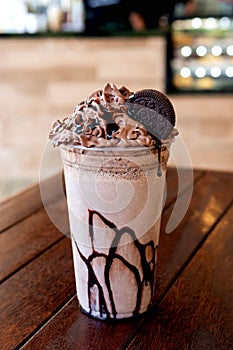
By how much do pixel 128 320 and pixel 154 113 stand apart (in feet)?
1.16

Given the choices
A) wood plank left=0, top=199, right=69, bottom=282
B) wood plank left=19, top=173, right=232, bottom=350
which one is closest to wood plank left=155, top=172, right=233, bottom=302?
wood plank left=19, top=173, right=232, bottom=350

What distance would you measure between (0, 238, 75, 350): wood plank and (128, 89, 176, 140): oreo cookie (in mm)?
362

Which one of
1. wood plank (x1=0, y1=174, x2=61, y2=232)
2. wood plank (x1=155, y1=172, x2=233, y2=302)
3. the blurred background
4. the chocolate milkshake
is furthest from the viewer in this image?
the blurred background

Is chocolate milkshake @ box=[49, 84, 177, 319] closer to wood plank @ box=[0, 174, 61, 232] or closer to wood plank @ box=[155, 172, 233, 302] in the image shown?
wood plank @ box=[155, 172, 233, 302]

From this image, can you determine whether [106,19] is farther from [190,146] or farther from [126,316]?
[126,316]

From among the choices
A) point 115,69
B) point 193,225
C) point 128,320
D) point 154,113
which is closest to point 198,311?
point 128,320

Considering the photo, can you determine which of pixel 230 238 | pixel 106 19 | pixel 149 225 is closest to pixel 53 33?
pixel 106 19

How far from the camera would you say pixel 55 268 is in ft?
3.76

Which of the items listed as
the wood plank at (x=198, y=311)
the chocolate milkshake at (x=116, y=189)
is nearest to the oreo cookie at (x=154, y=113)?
the chocolate milkshake at (x=116, y=189)

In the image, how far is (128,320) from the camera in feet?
3.10

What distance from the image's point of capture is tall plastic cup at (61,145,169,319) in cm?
86

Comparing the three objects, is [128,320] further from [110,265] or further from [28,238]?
[28,238]

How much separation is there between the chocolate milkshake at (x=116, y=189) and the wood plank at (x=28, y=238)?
0.25 metres

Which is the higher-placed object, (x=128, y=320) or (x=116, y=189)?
(x=116, y=189)
